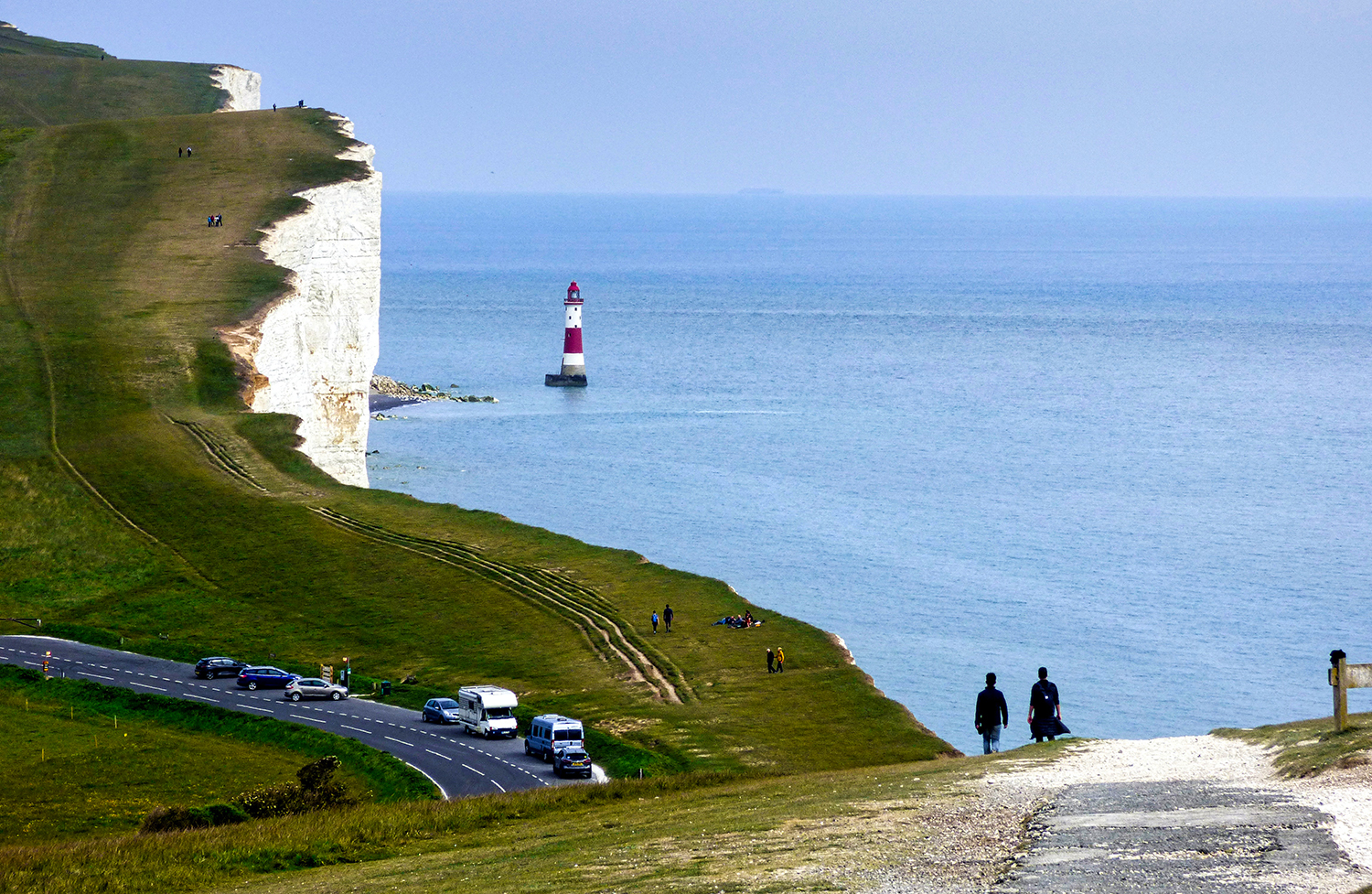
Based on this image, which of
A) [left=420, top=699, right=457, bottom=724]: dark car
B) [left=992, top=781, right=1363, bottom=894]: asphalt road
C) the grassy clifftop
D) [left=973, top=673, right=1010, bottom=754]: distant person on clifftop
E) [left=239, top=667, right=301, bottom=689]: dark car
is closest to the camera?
[left=992, top=781, right=1363, bottom=894]: asphalt road

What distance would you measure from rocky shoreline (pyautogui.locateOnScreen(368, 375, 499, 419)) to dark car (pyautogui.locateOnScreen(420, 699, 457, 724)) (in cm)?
10088

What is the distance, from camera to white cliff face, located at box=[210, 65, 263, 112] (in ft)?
572

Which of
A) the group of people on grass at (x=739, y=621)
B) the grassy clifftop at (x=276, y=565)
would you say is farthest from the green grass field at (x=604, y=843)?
the group of people on grass at (x=739, y=621)

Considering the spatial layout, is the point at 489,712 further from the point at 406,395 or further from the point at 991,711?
the point at 406,395

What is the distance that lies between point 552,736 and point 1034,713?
15327 millimetres

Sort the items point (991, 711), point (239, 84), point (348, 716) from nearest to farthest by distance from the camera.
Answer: point (991, 711) < point (348, 716) < point (239, 84)

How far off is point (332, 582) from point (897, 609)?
32366mm

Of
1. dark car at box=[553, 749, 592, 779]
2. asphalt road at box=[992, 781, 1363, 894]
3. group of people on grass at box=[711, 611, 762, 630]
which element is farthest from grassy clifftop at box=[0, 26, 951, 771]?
asphalt road at box=[992, 781, 1363, 894]

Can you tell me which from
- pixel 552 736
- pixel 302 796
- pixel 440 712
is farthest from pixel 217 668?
pixel 302 796

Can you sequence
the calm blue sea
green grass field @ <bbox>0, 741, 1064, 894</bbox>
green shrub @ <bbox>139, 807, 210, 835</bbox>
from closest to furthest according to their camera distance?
1. green grass field @ <bbox>0, 741, 1064, 894</bbox>
2. green shrub @ <bbox>139, 807, 210, 835</bbox>
3. the calm blue sea

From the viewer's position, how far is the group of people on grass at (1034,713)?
2856 centimetres

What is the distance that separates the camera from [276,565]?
6181 cm

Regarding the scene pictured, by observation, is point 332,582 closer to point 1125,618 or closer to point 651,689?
point 651,689

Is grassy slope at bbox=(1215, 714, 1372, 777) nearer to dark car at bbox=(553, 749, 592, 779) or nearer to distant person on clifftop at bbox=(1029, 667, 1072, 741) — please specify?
distant person on clifftop at bbox=(1029, 667, 1072, 741)
